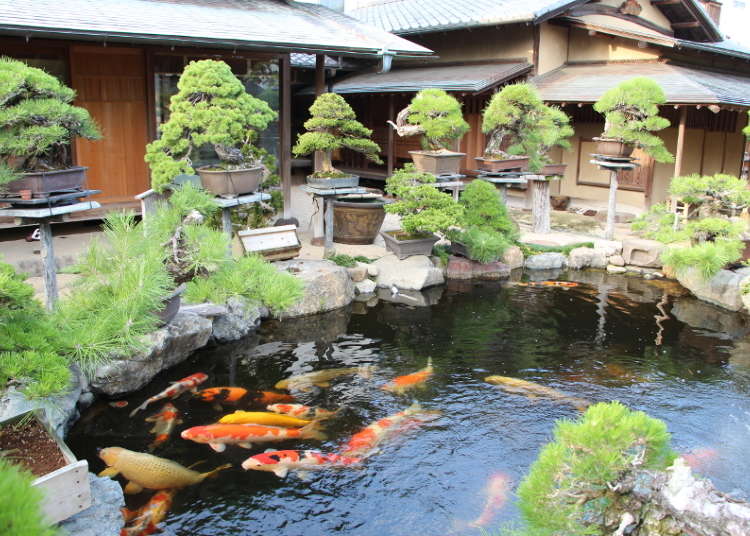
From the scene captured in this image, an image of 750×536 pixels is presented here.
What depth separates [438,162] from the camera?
436 inches

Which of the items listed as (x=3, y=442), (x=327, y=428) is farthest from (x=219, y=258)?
(x=3, y=442)

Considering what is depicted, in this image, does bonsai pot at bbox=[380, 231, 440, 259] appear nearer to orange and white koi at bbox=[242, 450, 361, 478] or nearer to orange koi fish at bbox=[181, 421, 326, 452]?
orange koi fish at bbox=[181, 421, 326, 452]

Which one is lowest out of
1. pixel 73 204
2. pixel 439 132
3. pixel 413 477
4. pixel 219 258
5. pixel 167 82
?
pixel 413 477

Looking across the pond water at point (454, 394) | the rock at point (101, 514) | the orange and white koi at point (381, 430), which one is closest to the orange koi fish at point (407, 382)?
the pond water at point (454, 394)

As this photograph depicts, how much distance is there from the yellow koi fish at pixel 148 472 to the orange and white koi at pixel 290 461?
33cm

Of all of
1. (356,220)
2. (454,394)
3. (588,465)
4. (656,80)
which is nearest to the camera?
(588,465)

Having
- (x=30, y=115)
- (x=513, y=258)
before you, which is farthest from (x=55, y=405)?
(x=513, y=258)

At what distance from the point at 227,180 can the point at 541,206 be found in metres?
7.11

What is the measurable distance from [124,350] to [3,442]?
129cm

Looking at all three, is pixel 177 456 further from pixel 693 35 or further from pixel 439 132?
pixel 693 35

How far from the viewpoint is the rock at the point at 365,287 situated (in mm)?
10000

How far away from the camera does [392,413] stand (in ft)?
20.5

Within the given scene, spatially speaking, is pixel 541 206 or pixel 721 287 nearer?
pixel 721 287

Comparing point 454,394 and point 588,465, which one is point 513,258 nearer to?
point 454,394
